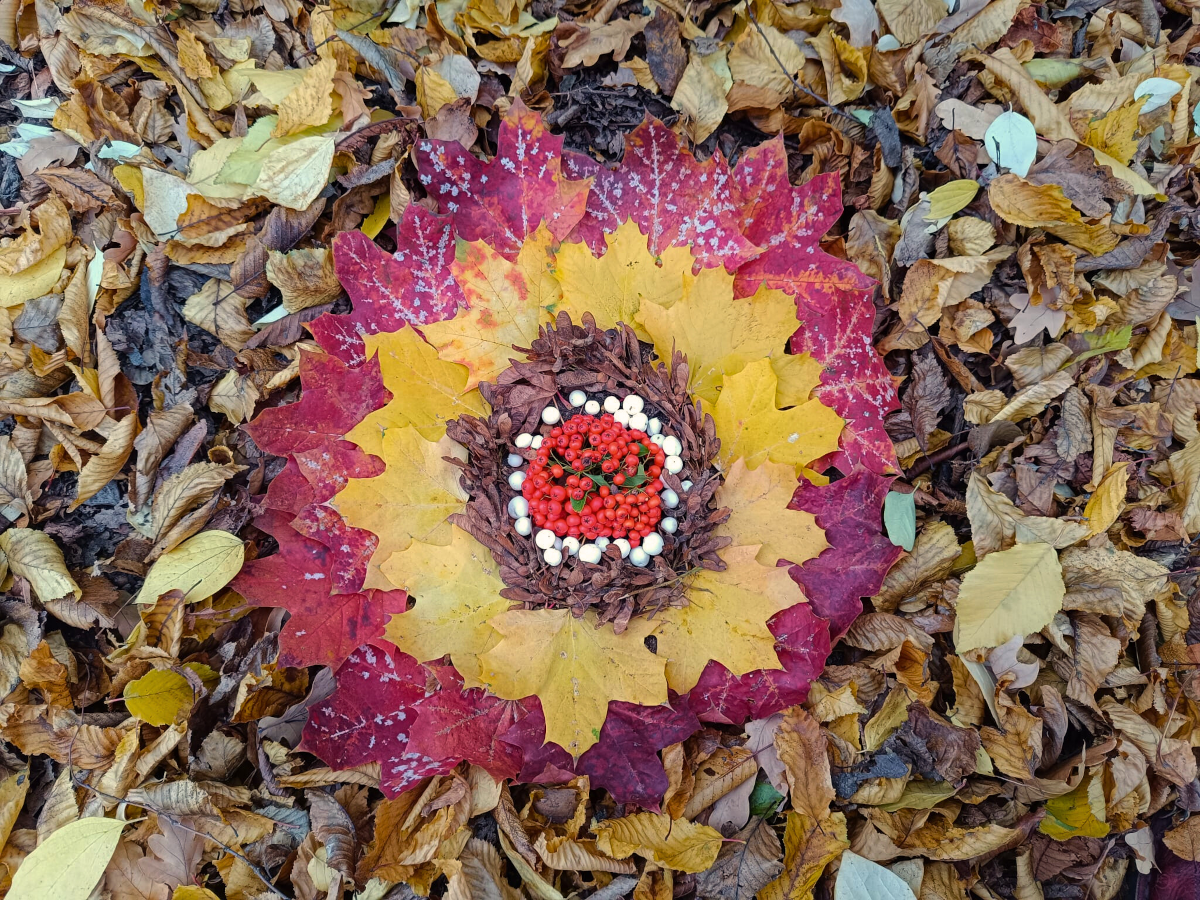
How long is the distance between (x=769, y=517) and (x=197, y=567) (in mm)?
905

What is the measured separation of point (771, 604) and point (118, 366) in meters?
1.16

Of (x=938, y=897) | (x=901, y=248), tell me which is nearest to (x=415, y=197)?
(x=901, y=248)

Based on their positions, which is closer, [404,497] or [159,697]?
[404,497]

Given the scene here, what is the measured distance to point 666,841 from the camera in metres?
1.11

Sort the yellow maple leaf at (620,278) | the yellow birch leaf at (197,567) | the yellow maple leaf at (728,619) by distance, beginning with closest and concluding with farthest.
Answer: the yellow maple leaf at (728,619) → the yellow maple leaf at (620,278) → the yellow birch leaf at (197,567)

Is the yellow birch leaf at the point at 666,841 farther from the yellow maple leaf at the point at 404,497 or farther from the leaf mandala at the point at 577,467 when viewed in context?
the yellow maple leaf at the point at 404,497

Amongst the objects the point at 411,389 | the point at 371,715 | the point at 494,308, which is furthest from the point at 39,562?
the point at 494,308

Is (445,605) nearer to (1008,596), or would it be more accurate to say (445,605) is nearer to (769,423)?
(769,423)

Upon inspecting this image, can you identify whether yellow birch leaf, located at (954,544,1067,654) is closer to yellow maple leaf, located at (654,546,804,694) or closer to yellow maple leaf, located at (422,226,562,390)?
yellow maple leaf, located at (654,546,804,694)

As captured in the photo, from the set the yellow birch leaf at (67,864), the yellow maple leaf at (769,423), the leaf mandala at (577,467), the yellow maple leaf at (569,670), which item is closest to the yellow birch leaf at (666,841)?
the leaf mandala at (577,467)

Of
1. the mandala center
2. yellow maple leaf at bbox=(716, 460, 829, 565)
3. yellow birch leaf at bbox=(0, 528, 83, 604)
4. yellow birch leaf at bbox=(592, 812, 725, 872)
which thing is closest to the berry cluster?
the mandala center

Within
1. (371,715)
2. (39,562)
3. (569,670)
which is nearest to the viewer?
(569,670)

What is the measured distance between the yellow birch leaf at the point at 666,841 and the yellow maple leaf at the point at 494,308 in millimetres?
691

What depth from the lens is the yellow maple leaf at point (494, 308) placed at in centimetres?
110
